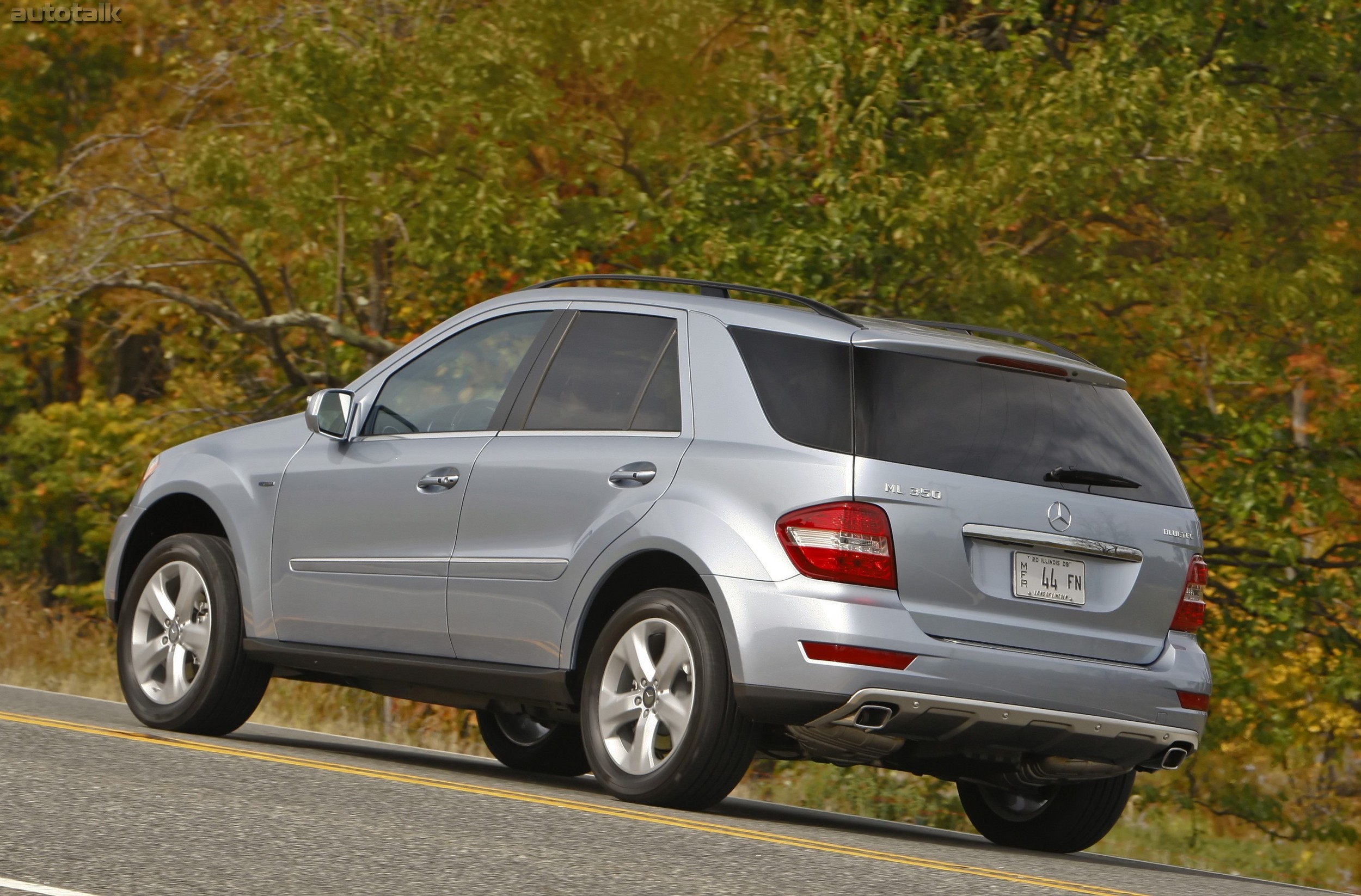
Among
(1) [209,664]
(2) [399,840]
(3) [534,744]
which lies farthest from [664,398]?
(3) [534,744]

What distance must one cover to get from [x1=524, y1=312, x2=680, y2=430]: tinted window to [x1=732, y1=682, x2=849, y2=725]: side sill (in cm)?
106

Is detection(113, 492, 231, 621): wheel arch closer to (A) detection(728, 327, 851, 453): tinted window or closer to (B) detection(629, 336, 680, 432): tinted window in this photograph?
(B) detection(629, 336, 680, 432): tinted window

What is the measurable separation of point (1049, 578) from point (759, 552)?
3.32ft

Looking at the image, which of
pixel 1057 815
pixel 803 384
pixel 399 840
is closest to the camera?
pixel 399 840

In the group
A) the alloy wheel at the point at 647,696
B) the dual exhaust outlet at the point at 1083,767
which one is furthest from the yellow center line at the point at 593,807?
the dual exhaust outlet at the point at 1083,767

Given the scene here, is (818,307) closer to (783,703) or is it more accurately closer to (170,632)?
(783,703)

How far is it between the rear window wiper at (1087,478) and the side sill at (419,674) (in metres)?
1.89

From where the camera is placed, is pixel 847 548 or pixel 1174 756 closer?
pixel 847 548

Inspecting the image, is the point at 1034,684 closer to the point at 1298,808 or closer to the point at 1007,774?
the point at 1007,774

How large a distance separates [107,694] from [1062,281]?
25.0ft

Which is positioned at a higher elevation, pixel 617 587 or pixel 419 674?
pixel 617 587

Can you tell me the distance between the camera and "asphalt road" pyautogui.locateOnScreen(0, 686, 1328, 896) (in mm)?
4934

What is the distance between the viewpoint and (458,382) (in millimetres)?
7898

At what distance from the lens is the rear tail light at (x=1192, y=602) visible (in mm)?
6887
